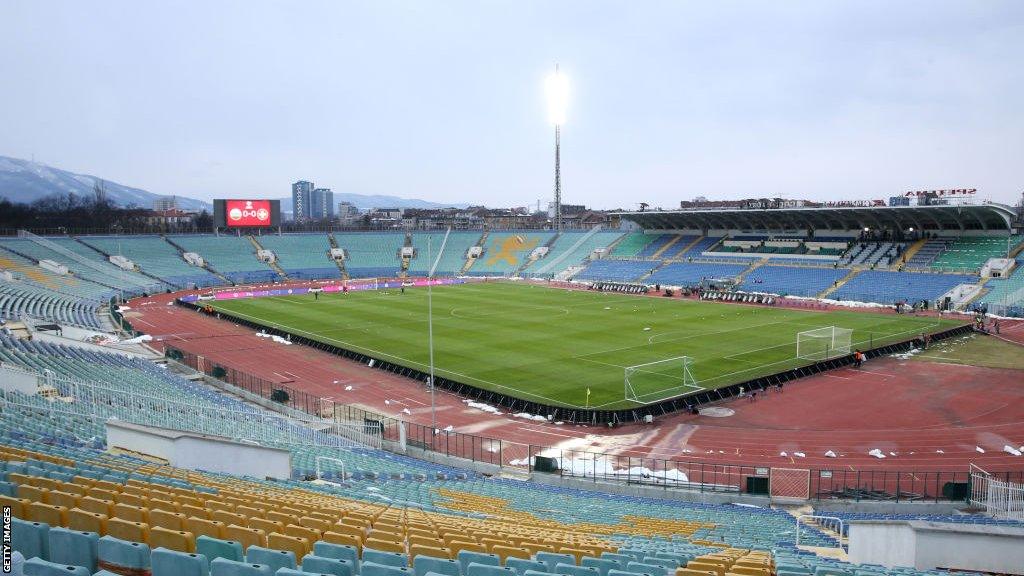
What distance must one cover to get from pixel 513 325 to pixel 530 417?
67.8 feet

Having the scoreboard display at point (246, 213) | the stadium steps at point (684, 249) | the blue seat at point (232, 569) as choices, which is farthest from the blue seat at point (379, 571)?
the scoreboard display at point (246, 213)

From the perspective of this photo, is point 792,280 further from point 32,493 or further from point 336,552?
point 32,493

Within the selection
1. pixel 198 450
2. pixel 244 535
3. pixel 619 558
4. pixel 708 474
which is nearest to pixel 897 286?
pixel 708 474

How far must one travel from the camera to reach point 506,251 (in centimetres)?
9906

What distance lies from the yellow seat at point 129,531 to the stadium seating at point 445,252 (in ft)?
277

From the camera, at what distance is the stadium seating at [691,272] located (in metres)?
73.9

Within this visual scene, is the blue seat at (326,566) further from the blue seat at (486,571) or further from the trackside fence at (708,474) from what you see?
the trackside fence at (708,474)

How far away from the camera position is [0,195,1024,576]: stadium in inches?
301

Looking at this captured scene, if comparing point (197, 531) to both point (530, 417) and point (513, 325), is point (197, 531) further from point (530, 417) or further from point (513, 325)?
point (513, 325)

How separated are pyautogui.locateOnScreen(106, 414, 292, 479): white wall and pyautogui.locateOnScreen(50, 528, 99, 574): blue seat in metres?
9.41

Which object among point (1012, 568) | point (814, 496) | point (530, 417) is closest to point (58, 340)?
point (530, 417)

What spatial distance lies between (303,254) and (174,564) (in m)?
92.6

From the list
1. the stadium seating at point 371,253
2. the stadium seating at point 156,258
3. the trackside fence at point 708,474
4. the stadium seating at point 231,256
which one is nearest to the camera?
the trackside fence at point 708,474

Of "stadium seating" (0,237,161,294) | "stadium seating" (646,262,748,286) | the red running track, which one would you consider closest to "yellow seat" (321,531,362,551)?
the red running track
